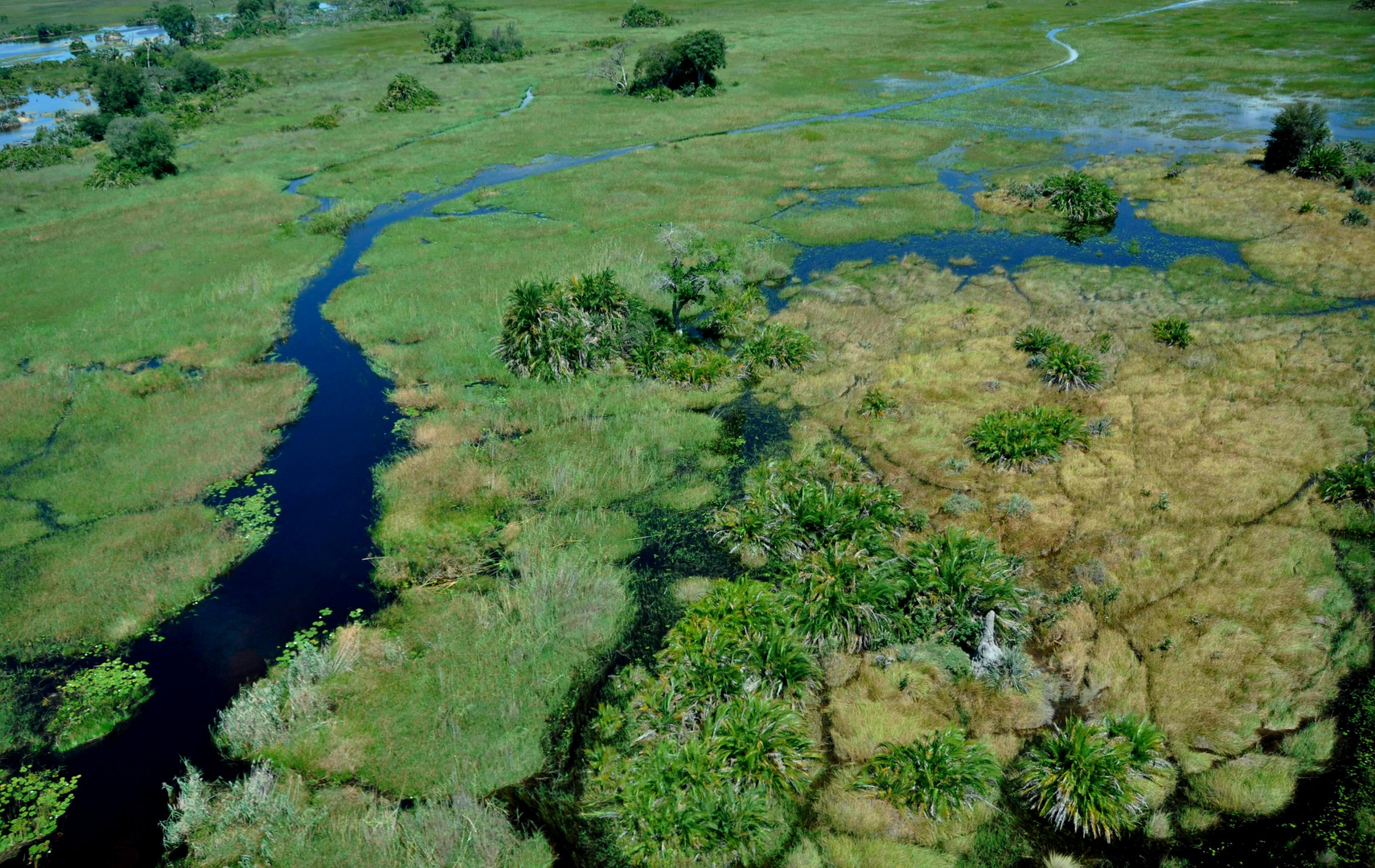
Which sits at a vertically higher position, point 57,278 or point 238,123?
point 238,123

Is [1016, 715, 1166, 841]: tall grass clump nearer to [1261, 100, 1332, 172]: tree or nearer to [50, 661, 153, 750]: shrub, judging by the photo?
[50, 661, 153, 750]: shrub

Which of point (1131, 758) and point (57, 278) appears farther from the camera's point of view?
point (57, 278)

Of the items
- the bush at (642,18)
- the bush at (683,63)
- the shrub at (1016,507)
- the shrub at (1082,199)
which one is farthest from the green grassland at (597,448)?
the bush at (642,18)

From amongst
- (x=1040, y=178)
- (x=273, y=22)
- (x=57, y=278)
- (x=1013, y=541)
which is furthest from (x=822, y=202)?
(x=273, y=22)

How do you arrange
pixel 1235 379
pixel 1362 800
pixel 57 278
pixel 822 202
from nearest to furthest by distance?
1. pixel 1362 800
2. pixel 1235 379
3. pixel 57 278
4. pixel 822 202

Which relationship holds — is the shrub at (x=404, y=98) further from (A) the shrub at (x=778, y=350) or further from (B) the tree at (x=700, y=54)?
(A) the shrub at (x=778, y=350)

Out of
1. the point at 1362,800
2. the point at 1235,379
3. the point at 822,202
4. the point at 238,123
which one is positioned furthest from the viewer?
the point at 238,123

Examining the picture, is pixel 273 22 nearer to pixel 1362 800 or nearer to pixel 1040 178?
pixel 1040 178

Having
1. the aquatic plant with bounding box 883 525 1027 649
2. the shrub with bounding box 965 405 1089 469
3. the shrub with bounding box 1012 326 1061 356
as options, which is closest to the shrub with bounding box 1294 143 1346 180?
the shrub with bounding box 1012 326 1061 356
